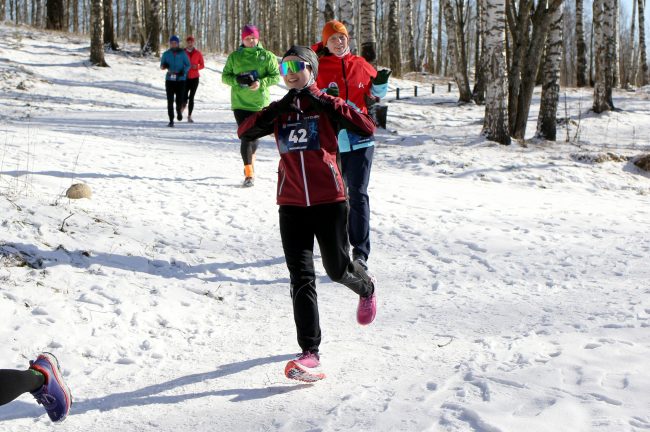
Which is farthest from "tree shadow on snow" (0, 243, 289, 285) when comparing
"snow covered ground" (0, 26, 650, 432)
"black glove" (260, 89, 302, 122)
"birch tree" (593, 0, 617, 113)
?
"birch tree" (593, 0, 617, 113)

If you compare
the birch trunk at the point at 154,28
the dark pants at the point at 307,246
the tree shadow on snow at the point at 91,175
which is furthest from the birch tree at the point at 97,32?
the dark pants at the point at 307,246

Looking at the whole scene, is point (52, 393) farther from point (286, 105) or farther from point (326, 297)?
point (326, 297)

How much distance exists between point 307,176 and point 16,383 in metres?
1.83

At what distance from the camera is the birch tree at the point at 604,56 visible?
17.1 m

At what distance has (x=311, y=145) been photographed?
3.43 m

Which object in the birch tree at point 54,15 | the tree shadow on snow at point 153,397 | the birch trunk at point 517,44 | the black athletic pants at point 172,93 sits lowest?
the tree shadow on snow at point 153,397

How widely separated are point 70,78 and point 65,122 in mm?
5819

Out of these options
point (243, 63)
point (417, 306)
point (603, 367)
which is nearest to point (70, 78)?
point (243, 63)

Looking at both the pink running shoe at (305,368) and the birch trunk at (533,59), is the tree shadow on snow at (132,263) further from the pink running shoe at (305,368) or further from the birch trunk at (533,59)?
the birch trunk at (533,59)

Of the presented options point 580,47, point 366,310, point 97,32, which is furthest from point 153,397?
point 580,47

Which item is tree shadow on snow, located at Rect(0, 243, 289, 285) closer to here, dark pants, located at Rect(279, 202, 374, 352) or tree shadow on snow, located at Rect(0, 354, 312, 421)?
tree shadow on snow, located at Rect(0, 354, 312, 421)

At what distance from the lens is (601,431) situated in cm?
261

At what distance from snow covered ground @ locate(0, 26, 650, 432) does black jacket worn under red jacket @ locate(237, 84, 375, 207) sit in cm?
112

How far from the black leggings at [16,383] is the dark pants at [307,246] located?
4.59ft
